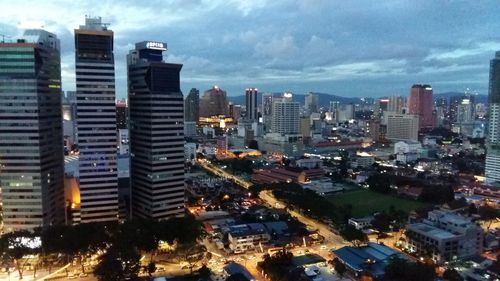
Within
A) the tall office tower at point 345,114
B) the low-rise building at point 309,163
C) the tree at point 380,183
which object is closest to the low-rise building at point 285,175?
the low-rise building at point 309,163

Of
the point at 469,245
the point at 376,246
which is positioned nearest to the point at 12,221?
the point at 376,246

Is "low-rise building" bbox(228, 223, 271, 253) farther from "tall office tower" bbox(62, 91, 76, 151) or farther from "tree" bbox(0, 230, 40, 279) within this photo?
"tall office tower" bbox(62, 91, 76, 151)

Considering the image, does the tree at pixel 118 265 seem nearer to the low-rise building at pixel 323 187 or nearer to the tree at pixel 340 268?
the tree at pixel 340 268

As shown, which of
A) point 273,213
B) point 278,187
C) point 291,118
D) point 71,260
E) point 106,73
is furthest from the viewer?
point 291,118

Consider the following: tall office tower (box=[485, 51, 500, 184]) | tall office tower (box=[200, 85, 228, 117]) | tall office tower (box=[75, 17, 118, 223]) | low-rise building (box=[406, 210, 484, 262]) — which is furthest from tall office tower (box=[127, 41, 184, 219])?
tall office tower (box=[200, 85, 228, 117])

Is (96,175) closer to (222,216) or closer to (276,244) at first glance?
(222,216)

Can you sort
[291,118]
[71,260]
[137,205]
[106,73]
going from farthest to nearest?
1. [291,118]
2. [137,205]
3. [106,73]
4. [71,260]

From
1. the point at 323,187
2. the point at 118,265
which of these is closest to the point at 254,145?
the point at 323,187
